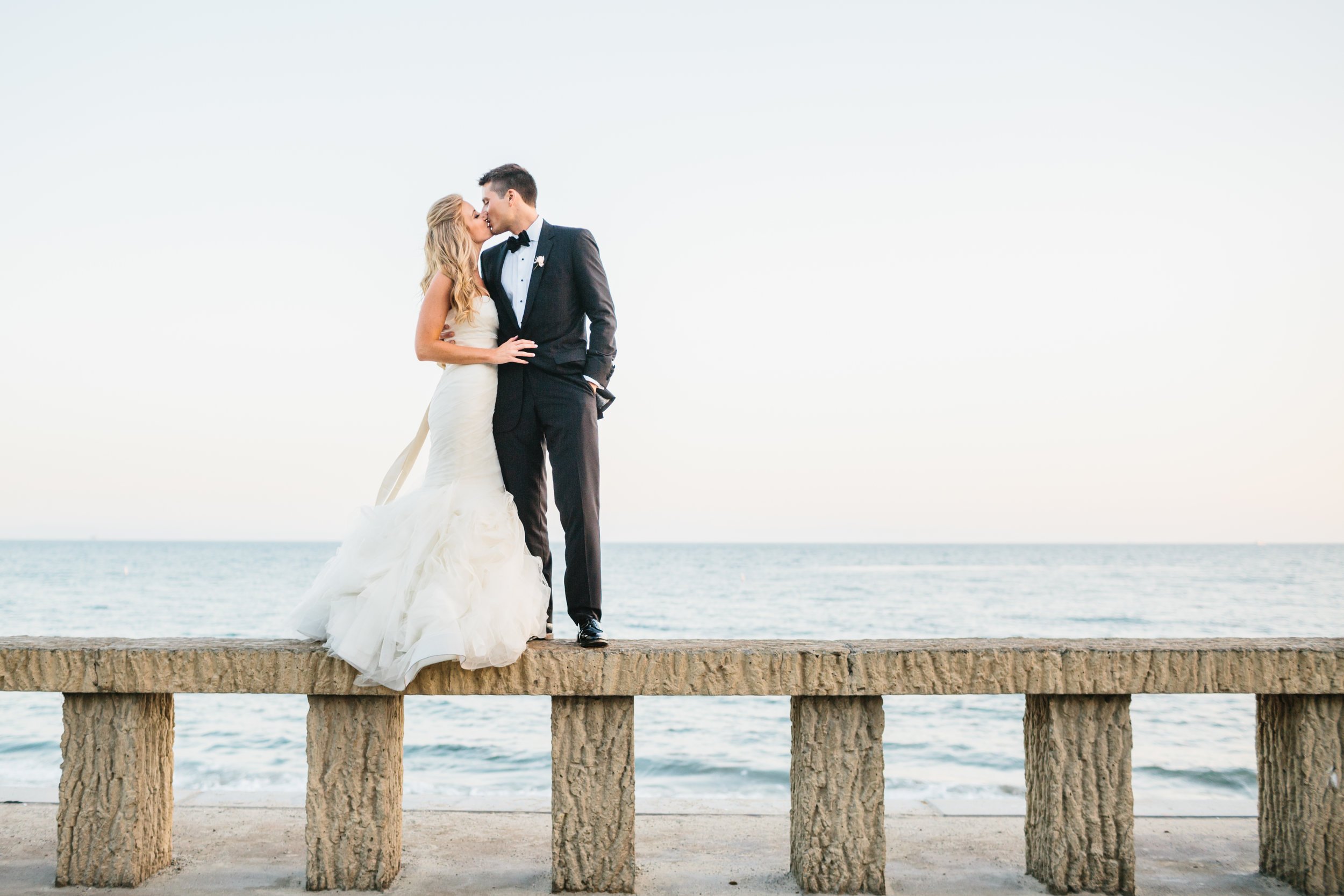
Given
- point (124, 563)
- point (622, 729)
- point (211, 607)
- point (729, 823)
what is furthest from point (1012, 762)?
point (124, 563)

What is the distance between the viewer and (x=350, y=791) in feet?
9.69

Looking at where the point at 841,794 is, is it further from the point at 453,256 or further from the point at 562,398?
the point at 453,256

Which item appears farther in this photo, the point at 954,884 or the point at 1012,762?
the point at 1012,762

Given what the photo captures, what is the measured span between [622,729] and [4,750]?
838 cm

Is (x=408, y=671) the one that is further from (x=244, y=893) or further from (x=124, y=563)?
(x=124, y=563)

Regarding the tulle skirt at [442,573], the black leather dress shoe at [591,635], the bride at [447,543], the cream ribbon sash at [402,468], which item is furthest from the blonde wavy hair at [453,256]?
the black leather dress shoe at [591,635]

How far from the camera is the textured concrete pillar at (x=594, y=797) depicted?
292 cm

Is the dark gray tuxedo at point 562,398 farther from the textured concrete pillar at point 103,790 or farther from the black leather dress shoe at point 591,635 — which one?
the textured concrete pillar at point 103,790

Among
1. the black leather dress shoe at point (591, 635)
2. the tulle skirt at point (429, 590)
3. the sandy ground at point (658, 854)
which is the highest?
the tulle skirt at point (429, 590)

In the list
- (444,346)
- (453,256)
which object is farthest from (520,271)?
(444,346)

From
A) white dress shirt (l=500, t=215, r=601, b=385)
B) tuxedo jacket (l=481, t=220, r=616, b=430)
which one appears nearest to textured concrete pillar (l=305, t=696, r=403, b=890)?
tuxedo jacket (l=481, t=220, r=616, b=430)

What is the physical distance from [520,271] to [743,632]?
68.9 ft

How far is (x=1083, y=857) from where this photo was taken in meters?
2.95

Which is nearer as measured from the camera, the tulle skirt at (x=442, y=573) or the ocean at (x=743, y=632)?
the tulle skirt at (x=442, y=573)
